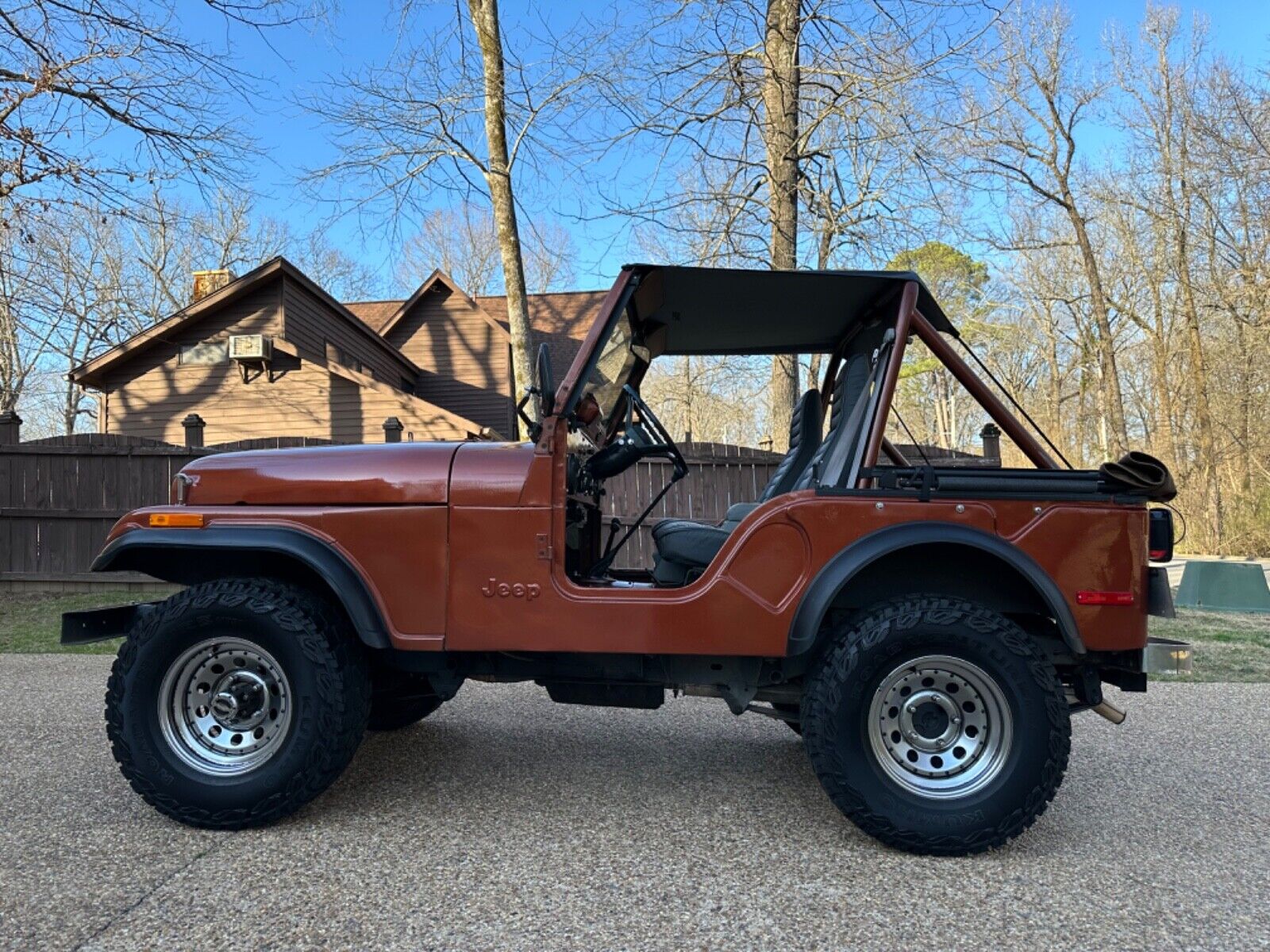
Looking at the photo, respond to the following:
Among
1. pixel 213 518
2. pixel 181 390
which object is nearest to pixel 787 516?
pixel 213 518

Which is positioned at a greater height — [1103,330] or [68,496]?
[1103,330]

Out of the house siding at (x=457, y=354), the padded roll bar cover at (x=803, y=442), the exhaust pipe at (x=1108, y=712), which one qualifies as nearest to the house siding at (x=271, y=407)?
the house siding at (x=457, y=354)

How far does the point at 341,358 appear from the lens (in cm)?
1838

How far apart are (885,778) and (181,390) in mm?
18048

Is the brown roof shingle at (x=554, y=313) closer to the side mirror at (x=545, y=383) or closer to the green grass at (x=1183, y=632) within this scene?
the green grass at (x=1183, y=632)

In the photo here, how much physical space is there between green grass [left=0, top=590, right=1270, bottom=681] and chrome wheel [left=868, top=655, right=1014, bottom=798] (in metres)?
3.67

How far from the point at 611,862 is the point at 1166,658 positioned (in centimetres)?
204

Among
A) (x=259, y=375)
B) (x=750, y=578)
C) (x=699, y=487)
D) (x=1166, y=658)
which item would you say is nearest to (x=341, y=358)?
(x=259, y=375)

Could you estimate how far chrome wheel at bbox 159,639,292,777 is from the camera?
9.58ft

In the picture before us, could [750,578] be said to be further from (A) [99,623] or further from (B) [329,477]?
(A) [99,623]

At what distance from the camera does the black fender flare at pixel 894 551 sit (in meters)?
2.75

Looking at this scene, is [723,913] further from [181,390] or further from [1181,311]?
[1181,311]

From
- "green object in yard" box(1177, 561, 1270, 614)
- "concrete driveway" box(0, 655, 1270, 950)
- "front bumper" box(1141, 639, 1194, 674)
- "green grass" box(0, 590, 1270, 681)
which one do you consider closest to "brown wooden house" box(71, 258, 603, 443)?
"green grass" box(0, 590, 1270, 681)

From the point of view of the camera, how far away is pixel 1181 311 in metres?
20.0
